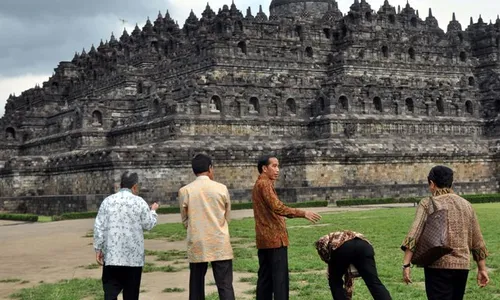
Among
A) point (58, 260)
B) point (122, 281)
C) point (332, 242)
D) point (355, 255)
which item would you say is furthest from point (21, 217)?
point (355, 255)

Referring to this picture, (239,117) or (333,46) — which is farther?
(333,46)

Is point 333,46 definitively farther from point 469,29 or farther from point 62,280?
point 62,280

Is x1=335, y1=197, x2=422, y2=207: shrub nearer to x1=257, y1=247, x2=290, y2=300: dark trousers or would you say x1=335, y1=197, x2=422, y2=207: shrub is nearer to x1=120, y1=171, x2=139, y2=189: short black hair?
x1=257, y1=247, x2=290, y2=300: dark trousers

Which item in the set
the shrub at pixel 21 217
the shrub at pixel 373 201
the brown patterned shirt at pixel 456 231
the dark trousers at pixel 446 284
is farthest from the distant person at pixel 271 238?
the shrub at pixel 373 201

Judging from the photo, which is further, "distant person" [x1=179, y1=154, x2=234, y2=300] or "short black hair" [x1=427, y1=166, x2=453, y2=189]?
"distant person" [x1=179, y1=154, x2=234, y2=300]

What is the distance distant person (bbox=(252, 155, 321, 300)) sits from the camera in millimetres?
11273

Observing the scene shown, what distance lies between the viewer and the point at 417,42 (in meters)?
61.3

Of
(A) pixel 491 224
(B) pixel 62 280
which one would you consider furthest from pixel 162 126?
(B) pixel 62 280

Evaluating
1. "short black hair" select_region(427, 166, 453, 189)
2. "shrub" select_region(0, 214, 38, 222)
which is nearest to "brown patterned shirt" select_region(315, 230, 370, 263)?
"short black hair" select_region(427, 166, 453, 189)

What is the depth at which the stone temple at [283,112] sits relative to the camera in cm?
4459

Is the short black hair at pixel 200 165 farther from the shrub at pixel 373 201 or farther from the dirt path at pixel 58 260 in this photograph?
the shrub at pixel 373 201

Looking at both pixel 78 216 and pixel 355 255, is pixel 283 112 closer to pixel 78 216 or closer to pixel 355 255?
pixel 78 216

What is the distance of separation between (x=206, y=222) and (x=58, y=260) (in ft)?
32.4

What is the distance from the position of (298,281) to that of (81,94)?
58618mm
